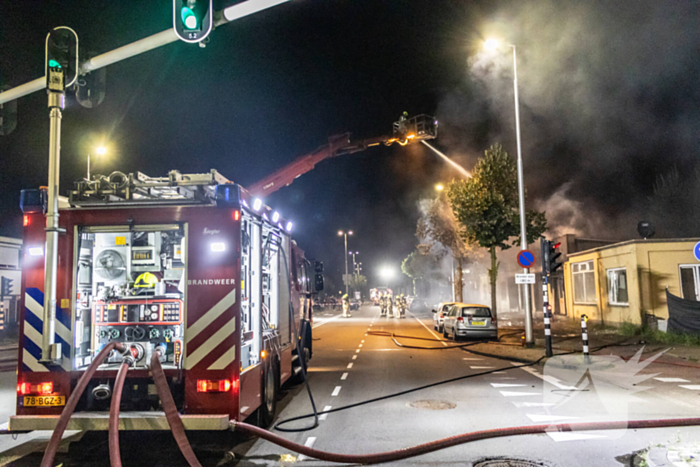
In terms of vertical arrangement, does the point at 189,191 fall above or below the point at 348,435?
above

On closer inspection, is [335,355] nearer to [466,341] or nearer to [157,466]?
[466,341]

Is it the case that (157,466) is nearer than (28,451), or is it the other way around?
(157,466)

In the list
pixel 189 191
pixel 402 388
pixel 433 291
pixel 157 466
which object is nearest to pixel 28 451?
pixel 157 466

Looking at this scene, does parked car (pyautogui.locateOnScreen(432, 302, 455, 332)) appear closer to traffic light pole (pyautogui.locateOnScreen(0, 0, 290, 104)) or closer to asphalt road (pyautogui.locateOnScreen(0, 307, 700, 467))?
asphalt road (pyautogui.locateOnScreen(0, 307, 700, 467))

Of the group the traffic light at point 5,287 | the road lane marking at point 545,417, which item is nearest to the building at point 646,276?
the road lane marking at point 545,417

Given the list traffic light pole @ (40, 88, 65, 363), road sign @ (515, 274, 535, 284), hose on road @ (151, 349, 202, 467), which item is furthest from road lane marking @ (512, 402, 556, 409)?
road sign @ (515, 274, 535, 284)

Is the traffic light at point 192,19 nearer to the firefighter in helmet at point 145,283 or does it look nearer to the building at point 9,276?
the firefighter in helmet at point 145,283

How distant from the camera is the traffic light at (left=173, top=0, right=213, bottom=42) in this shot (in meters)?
6.23

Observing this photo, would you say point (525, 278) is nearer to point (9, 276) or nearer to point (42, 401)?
point (42, 401)

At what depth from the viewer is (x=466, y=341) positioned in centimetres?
2041

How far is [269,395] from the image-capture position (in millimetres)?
7875

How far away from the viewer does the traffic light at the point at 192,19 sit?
6227 millimetres

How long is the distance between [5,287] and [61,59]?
25.6 m

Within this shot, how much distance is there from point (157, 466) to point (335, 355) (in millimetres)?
10974
